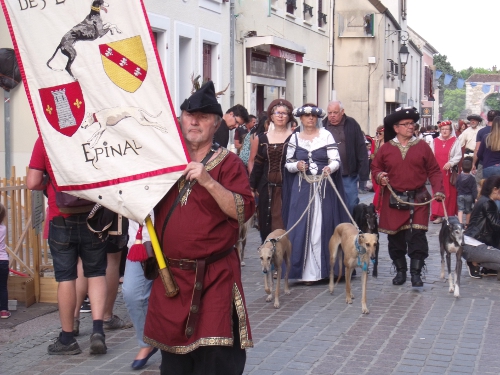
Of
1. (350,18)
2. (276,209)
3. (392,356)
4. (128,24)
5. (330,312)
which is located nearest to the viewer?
(128,24)

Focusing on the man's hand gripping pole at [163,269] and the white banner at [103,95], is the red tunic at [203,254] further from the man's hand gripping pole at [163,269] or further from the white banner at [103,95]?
the white banner at [103,95]

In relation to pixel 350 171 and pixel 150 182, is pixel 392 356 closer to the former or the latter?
pixel 150 182

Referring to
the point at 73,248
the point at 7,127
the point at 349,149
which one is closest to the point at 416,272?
the point at 349,149

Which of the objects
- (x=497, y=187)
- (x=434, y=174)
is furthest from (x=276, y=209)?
(x=497, y=187)

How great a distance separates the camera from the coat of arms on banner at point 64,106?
182 inches

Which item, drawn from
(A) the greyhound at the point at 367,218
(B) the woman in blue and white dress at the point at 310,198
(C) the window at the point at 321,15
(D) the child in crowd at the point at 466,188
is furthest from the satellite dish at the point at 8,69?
(C) the window at the point at 321,15

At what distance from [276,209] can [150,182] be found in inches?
243

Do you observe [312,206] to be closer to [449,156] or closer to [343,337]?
[343,337]

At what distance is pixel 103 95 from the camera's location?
15.0 feet

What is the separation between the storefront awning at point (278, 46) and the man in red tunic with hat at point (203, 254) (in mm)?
18538

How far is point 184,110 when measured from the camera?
185 inches

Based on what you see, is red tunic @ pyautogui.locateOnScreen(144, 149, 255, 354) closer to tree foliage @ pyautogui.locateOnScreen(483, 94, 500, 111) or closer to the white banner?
the white banner

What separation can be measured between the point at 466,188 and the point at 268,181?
6.10 m

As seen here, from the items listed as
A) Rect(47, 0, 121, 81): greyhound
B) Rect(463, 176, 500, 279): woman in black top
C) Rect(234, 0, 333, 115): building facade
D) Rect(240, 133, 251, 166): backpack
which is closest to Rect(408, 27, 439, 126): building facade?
Rect(234, 0, 333, 115): building facade
